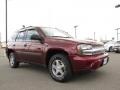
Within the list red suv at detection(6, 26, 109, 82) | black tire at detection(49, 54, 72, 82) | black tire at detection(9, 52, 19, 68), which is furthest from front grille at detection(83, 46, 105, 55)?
black tire at detection(9, 52, 19, 68)

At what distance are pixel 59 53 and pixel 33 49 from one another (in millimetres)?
1132

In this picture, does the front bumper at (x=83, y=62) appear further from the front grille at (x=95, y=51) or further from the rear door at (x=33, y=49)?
the rear door at (x=33, y=49)

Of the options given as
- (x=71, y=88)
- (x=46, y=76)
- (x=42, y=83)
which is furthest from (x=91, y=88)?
(x=46, y=76)

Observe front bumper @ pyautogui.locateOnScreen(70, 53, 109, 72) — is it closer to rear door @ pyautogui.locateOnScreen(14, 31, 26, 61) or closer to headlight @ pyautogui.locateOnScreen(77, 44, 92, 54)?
headlight @ pyautogui.locateOnScreen(77, 44, 92, 54)

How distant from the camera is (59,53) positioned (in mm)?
5277

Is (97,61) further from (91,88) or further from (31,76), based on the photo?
(31,76)

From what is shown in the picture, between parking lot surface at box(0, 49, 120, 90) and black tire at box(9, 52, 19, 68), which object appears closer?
parking lot surface at box(0, 49, 120, 90)

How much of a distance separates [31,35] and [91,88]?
287 centimetres

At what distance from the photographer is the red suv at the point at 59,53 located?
4.83 metres

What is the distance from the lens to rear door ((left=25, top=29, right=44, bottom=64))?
5755mm

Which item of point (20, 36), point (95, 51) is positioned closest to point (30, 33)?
point (20, 36)

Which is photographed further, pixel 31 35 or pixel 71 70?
pixel 31 35

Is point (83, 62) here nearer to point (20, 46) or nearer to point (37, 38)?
point (37, 38)

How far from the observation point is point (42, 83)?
16.7 feet
